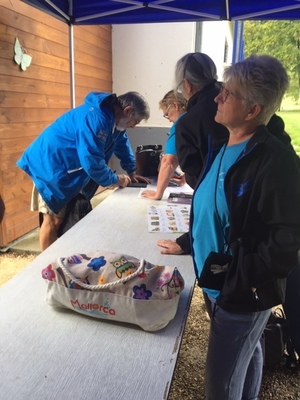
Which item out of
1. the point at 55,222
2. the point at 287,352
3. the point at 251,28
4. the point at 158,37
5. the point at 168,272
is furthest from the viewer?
the point at 251,28

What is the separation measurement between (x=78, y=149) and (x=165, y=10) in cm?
185

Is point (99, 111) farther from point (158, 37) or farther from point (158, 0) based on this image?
point (158, 37)

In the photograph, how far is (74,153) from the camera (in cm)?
212

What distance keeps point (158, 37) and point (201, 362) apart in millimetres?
4286

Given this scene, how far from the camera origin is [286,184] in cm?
88

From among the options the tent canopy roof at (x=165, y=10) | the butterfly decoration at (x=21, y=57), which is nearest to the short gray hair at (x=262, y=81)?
the tent canopy roof at (x=165, y=10)

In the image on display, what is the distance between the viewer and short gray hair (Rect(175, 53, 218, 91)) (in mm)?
1546

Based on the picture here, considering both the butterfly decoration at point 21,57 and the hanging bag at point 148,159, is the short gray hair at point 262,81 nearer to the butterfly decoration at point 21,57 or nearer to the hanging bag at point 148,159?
the hanging bag at point 148,159

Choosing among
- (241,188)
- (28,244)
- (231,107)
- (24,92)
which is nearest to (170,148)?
(231,107)

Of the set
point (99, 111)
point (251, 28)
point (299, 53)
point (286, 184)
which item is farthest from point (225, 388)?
point (251, 28)

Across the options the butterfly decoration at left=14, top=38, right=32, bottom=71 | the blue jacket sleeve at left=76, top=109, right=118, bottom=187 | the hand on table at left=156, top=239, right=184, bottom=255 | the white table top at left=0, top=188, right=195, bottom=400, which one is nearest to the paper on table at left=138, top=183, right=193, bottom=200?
the blue jacket sleeve at left=76, top=109, right=118, bottom=187

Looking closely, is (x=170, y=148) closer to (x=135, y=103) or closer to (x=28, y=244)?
(x=135, y=103)

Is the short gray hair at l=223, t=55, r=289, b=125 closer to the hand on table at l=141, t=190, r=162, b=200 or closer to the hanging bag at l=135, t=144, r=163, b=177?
the hand on table at l=141, t=190, r=162, b=200

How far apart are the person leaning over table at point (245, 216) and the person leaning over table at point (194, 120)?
7.8 inches
